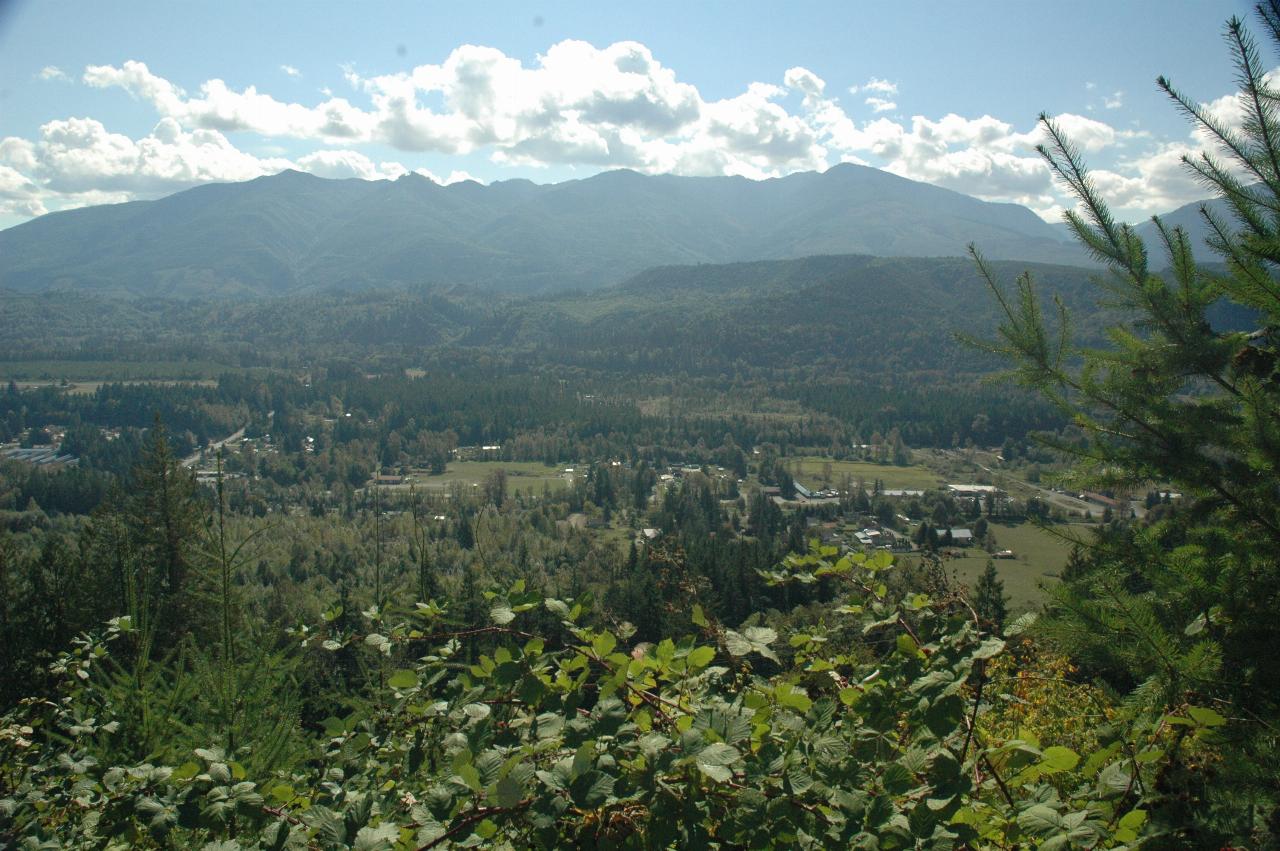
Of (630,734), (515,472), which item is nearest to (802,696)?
(630,734)

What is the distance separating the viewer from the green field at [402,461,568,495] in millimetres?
84062

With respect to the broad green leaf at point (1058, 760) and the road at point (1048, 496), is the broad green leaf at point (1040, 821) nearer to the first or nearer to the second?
the broad green leaf at point (1058, 760)

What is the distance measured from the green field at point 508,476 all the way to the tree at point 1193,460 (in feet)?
255

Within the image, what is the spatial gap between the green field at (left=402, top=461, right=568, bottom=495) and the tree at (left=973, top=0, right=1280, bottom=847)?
3066 inches

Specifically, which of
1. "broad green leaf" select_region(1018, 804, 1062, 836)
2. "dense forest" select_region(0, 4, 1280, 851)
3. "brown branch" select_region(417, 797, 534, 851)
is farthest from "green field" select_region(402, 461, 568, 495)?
"broad green leaf" select_region(1018, 804, 1062, 836)

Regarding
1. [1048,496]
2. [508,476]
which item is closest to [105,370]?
[508,476]

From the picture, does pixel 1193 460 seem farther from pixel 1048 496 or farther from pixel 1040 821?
pixel 1048 496

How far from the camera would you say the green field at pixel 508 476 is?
276ft

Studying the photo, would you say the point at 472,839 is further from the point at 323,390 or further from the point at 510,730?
the point at 323,390

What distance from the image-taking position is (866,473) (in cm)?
8862

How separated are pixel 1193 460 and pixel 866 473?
3505 inches

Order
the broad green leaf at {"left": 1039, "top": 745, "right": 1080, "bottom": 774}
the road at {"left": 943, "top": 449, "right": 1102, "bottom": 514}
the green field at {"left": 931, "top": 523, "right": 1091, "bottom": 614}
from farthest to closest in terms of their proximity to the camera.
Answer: the road at {"left": 943, "top": 449, "right": 1102, "bottom": 514} < the green field at {"left": 931, "top": 523, "right": 1091, "bottom": 614} < the broad green leaf at {"left": 1039, "top": 745, "right": 1080, "bottom": 774}

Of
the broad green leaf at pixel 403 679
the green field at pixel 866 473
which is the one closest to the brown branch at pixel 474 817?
the broad green leaf at pixel 403 679

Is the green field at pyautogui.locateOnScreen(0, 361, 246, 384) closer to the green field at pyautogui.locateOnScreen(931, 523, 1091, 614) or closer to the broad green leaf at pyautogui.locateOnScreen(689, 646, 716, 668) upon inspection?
the green field at pyautogui.locateOnScreen(931, 523, 1091, 614)
